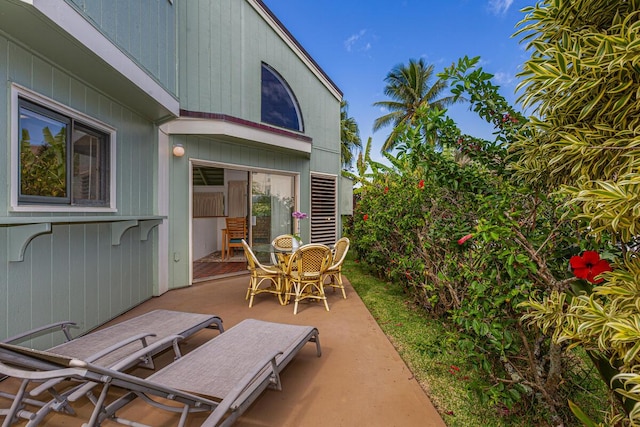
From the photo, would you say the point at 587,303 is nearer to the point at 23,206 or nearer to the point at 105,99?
the point at 23,206

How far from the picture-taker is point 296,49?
8891 mm

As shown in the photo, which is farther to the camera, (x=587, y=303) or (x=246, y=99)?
(x=246, y=99)

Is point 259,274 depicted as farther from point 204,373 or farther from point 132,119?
point 132,119

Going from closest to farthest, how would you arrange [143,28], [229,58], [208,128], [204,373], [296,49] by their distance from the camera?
[204,373], [143,28], [208,128], [229,58], [296,49]

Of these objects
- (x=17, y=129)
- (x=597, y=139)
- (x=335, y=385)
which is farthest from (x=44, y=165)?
(x=597, y=139)

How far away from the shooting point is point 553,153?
164cm

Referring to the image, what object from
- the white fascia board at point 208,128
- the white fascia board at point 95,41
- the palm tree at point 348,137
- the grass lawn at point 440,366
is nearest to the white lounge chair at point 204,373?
the grass lawn at point 440,366

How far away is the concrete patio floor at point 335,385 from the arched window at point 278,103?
17.6 feet

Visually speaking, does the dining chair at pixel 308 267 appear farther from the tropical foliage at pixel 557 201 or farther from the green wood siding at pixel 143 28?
the green wood siding at pixel 143 28

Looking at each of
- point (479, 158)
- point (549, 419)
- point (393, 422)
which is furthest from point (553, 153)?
point (393, 422)

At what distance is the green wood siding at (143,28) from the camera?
3.58 m

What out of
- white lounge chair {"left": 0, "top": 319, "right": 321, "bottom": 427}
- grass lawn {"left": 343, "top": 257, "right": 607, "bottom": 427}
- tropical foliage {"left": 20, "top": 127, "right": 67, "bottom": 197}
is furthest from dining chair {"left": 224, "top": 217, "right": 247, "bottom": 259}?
white lounge chair {"left": 0, "top": 319, "right": 321, "bottom": 427}

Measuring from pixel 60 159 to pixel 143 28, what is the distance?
7.84 feet

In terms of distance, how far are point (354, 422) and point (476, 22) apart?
47.8ft
